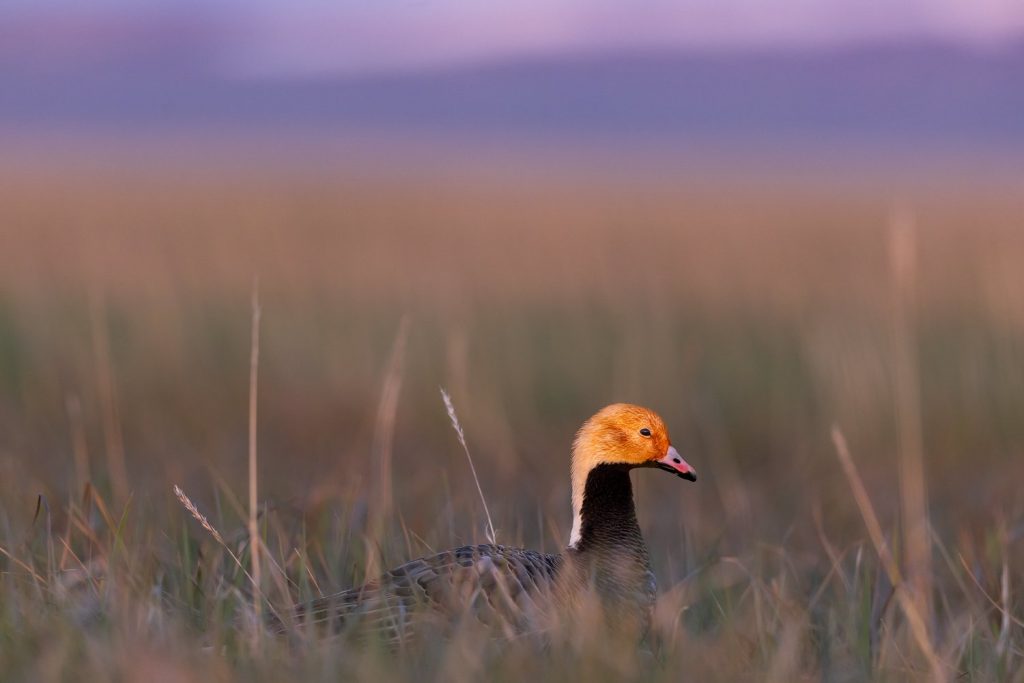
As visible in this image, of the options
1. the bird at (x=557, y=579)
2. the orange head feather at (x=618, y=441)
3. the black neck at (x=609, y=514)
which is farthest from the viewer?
the orange head feather at (x=618, y=441)

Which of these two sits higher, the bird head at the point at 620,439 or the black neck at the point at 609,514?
the bird head at the point at 620,439

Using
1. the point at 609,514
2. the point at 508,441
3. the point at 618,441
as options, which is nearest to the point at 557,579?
the point at 609,514

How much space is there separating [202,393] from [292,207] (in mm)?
18085

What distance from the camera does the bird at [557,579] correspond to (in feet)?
10.6

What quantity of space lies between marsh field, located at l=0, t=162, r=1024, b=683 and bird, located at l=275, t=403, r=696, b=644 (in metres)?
0.12

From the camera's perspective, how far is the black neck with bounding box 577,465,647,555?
12.5 ft

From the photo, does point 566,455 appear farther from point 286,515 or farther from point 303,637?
point 303,637

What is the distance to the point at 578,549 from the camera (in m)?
3.84

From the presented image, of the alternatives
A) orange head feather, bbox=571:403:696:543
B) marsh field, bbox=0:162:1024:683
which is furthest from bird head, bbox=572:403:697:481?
marsh field, bbox=0:162:1024:683

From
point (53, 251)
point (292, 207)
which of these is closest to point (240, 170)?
point (292, 207)

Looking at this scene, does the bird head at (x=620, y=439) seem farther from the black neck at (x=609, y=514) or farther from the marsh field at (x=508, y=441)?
the marsh field at (x=508, y=441)

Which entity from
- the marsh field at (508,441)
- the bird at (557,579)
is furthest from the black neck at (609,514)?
the marsh field at (508,441)

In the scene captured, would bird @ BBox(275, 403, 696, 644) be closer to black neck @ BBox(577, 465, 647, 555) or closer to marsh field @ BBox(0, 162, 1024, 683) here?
black neck @ BBox(577, 465, 647, 555)

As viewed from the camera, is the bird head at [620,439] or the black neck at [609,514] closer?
the black neck at [609,514]
